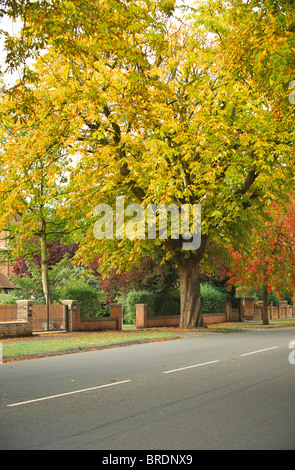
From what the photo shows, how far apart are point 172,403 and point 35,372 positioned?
16.4 feet

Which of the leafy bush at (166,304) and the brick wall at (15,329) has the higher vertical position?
the leafy bush at (166,304)

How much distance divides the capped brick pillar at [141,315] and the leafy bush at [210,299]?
7.52 m

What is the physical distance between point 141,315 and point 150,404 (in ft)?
69.6

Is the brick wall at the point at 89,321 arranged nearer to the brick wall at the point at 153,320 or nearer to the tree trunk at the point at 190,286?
the brick wall at the point at 153,320

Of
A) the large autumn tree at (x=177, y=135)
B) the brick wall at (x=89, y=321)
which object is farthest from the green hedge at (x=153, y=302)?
Answer: the large autumn tree at (x=177, y=135)

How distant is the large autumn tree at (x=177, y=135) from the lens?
1925 centimetres

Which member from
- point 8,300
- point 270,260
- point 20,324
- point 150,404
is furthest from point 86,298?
point 150,404

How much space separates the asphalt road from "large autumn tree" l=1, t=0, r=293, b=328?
9024 mm

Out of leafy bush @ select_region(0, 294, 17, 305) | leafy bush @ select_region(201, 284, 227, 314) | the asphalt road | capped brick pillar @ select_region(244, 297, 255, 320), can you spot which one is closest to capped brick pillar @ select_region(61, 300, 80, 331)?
leafy bush @ select_region(0, 294, 17, 305)

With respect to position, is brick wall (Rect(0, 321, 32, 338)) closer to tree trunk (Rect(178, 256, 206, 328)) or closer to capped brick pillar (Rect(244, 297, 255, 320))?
tree trunk (Rect(178, 256, 206, 328))

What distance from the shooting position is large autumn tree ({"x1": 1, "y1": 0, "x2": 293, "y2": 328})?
1925cm

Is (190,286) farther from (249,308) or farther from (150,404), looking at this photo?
(150,404)

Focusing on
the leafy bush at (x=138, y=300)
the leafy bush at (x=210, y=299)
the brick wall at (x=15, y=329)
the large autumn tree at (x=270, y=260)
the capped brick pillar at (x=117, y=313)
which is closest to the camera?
the brick wall at (x=15, y=329)

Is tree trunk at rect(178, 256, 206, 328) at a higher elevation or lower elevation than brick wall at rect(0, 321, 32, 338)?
higher
